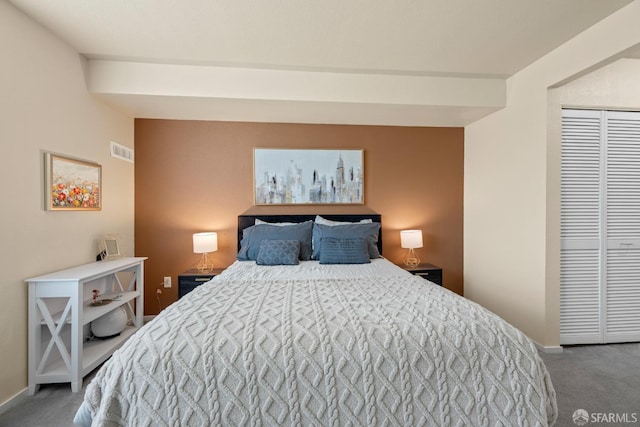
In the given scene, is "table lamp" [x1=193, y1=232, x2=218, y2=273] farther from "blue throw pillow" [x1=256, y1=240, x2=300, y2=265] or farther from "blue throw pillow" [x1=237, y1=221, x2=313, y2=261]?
"blue throw pillow" [x1=256, y1=240, x2=300, y2=265]

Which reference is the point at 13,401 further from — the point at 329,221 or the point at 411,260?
the point at 411,260

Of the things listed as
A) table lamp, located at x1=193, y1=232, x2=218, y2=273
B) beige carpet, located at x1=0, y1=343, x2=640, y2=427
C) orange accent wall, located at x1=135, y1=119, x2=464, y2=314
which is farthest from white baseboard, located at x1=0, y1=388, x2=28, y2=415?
table lamp, located at x1=193, y1=232, x2=218, y2=273

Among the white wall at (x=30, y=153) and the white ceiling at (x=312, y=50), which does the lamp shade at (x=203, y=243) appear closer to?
the white wall at (x=30, y=153)

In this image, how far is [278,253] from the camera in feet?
8.96

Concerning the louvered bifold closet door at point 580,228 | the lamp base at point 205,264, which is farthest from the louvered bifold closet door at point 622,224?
the lamp base at point 205,264

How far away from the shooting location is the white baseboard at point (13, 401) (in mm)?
1768

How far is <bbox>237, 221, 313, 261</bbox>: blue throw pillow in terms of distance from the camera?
2.93 m

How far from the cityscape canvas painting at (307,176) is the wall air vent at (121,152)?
137 cm

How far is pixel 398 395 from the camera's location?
113 cm

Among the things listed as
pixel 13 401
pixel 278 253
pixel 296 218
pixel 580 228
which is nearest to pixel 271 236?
pixel 278 253

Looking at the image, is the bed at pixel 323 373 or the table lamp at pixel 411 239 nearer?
the bed at pixel 323 373

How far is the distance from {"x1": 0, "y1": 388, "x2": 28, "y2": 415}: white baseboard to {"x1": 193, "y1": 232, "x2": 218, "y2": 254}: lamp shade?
5.00ft

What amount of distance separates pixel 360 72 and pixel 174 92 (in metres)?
1.77

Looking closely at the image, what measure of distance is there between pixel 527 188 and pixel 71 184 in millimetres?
3996
